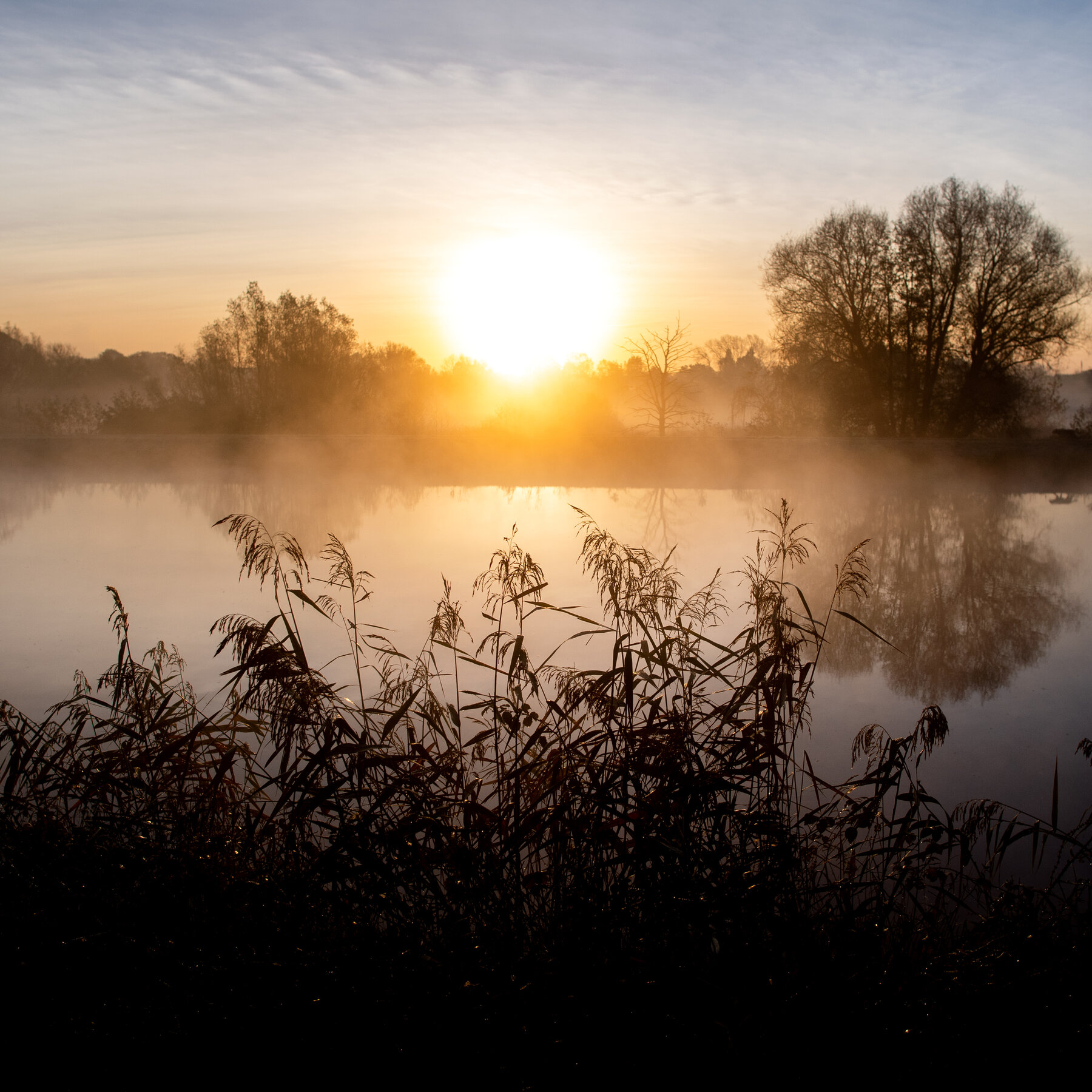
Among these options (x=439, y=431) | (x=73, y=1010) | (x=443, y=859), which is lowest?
(x=73, y=1010)

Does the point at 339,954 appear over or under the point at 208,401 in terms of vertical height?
under

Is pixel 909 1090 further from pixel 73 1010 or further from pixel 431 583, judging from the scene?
pixel 431 583

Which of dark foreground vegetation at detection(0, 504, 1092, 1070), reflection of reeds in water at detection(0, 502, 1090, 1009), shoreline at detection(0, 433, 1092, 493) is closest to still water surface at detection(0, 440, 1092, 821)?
shoreline at detection(0, 433, 1092, 493)

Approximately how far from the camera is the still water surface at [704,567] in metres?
5.08

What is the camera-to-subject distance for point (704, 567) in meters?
8.85

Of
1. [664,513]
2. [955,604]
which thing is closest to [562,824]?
[955,604]

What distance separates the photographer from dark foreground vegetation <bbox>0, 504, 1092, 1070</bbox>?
2.38 metres

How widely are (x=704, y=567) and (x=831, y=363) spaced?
Answer: 54.2 feet

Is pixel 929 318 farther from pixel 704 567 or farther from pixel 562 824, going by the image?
pixel 562 824

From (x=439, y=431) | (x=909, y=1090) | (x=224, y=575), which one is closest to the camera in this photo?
(x=909, y=1090)

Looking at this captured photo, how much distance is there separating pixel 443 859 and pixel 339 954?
490 mm

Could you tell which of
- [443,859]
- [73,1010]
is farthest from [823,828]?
[73,1010]

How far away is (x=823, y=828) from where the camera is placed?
3.37m

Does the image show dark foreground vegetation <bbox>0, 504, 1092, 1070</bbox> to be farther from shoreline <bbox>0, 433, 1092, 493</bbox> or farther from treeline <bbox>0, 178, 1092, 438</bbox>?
treeline <bbox>0, 178, 1092, 438</bbox>
